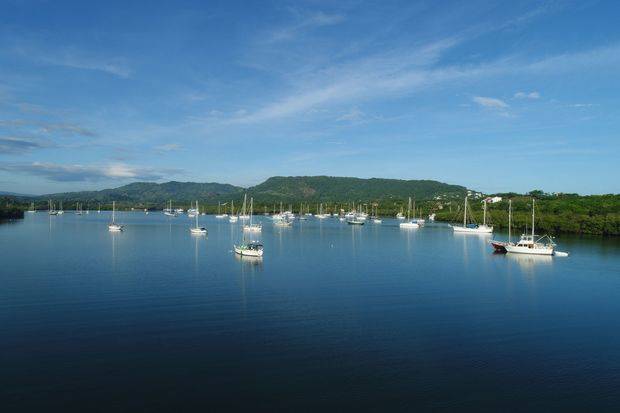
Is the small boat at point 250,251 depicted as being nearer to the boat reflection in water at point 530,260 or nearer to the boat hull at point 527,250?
the boat reflection in water at point 530,260

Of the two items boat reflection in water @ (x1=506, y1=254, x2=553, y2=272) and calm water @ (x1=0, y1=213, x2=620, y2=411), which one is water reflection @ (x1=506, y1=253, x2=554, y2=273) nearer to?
boat reflection in water @ (x1=506, y1=254, x2=553, y2=272)

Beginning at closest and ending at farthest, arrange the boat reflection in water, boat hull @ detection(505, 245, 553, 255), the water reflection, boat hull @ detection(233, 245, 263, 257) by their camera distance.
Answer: the water reflection < the boat reflection in water < boat hull @ detection(233, 245, 263, 257) < boat hull @ detection(505, 245, 553, 255)

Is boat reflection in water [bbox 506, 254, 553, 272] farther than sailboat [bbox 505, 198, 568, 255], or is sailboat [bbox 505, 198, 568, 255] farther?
sailboat [bbox 505, 198, 568, 255]

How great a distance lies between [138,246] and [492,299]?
45738 millimetres

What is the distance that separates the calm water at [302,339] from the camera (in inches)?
635

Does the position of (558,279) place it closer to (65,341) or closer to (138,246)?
(65,341)

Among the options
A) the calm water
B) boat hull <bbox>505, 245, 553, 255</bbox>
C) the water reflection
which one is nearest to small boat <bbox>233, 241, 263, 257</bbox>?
the calm water

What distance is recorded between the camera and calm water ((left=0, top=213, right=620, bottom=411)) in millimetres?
16141

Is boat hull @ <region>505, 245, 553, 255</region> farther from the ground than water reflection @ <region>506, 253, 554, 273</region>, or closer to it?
farther from the ground

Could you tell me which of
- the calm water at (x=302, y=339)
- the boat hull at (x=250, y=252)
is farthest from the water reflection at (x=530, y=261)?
the boat hull at (x=250, y=252)

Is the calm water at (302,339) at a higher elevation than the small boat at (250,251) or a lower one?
Result: lower

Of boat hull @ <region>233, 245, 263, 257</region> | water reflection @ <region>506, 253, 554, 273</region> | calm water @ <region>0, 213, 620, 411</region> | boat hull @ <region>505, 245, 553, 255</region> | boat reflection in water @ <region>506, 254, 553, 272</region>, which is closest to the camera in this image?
calm water @ <region>0, 213, 620, 411</region>

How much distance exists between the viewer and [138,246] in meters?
62.8

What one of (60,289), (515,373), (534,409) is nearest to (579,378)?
(515,373)
